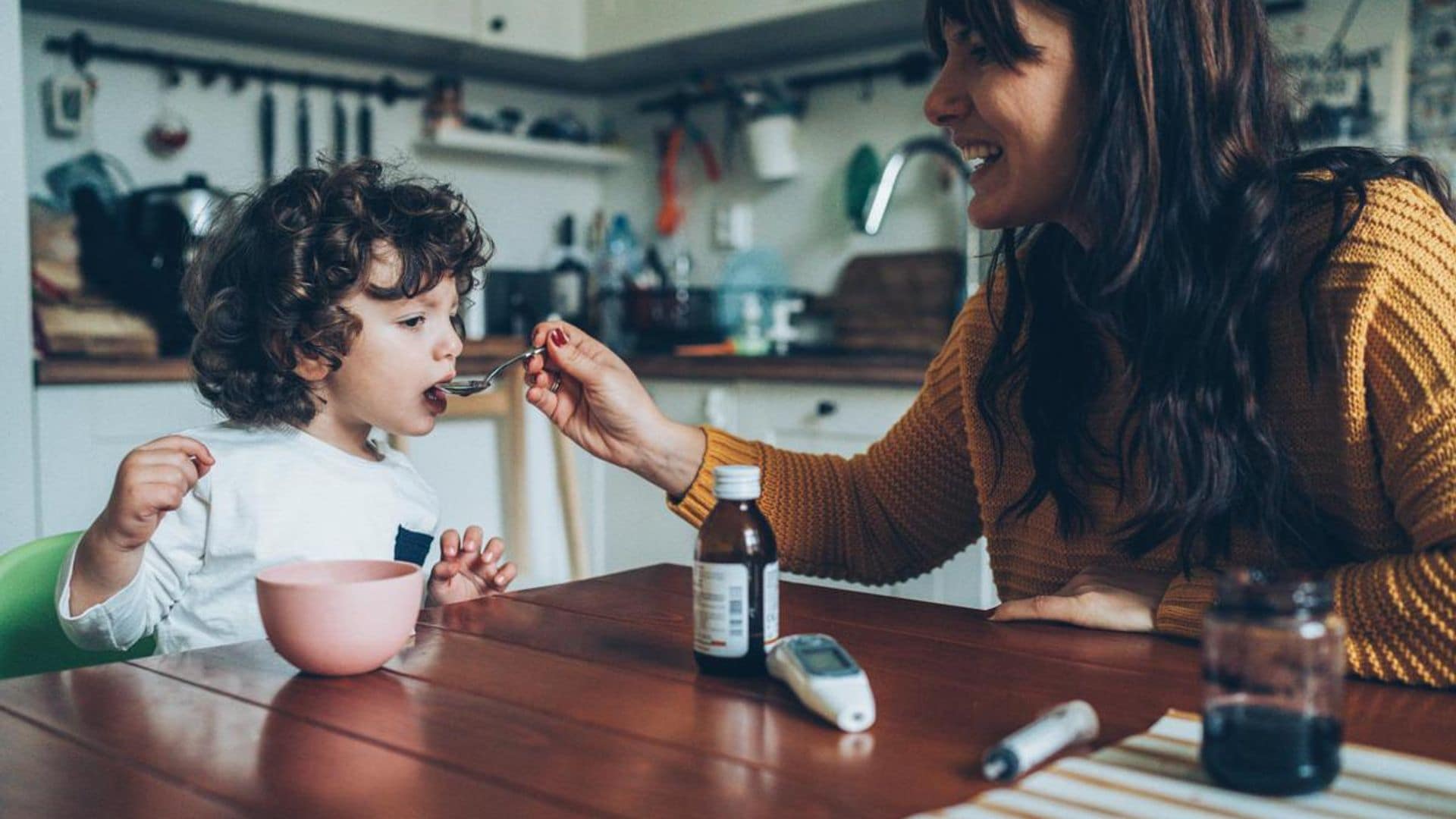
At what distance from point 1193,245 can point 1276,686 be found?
0.60 metres

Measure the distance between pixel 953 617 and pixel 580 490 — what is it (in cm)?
255

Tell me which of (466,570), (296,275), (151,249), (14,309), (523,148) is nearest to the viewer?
(466,570)

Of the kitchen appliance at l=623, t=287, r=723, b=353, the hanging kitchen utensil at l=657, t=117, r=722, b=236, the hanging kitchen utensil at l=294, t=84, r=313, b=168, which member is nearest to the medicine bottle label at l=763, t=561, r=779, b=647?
the kitchen appliance at l=623, t=287, r=723, b=353

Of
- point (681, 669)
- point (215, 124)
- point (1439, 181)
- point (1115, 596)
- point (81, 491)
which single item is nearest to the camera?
point (681, 669)

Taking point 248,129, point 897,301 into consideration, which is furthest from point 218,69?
point 897,301

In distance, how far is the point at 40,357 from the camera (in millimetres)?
2562

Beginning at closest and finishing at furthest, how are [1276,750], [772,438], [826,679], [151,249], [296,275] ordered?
[1276,750] → [826,679] → [296,275] → [151,249] → [772,438]

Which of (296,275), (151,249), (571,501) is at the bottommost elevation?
Result: (571,501)

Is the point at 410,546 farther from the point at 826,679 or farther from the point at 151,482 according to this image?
the point at 826,679

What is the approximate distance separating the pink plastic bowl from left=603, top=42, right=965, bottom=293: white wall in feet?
8.64

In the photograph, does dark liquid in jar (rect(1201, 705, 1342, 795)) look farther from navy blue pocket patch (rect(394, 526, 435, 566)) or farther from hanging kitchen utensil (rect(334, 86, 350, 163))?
hanging kitchen utensil (rect(334, 86, 350, 163))

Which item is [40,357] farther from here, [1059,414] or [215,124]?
[1059,414]

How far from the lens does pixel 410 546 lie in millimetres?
1438

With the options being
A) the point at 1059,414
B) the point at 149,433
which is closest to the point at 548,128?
the point at 149,433
